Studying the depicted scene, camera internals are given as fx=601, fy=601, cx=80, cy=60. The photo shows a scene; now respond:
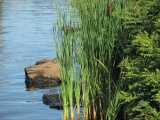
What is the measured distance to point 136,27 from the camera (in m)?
7.80

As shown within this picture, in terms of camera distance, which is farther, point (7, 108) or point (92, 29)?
point (7, 108)

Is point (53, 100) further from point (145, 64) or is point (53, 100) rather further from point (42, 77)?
point (145, 64)

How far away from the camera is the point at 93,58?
9180 mm

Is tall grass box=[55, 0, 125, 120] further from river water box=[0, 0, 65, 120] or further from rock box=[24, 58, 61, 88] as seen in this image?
rock box=[24, 58, 61, 88]

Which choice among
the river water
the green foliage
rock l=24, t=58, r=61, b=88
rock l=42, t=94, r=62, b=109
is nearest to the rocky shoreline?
rock l=24, t=58, r=61, b=88

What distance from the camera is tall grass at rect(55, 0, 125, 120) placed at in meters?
9.08

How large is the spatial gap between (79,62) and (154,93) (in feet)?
8.10

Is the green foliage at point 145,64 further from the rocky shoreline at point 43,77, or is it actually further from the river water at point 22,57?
the rocky shoreline at point 43,77

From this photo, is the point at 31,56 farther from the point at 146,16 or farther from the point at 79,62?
the point at 146,16

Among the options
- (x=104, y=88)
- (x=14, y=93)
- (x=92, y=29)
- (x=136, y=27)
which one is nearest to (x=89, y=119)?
(x=104, y=88)

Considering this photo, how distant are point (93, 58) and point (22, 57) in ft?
38.2

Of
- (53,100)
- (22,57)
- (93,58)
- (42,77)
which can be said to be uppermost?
(93,58)

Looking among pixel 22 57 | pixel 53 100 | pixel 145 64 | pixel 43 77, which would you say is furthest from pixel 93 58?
pixel 22 57

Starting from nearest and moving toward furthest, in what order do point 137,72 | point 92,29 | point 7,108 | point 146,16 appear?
point 137,72 → point 146,16 → point 92,29 → point 7,108
